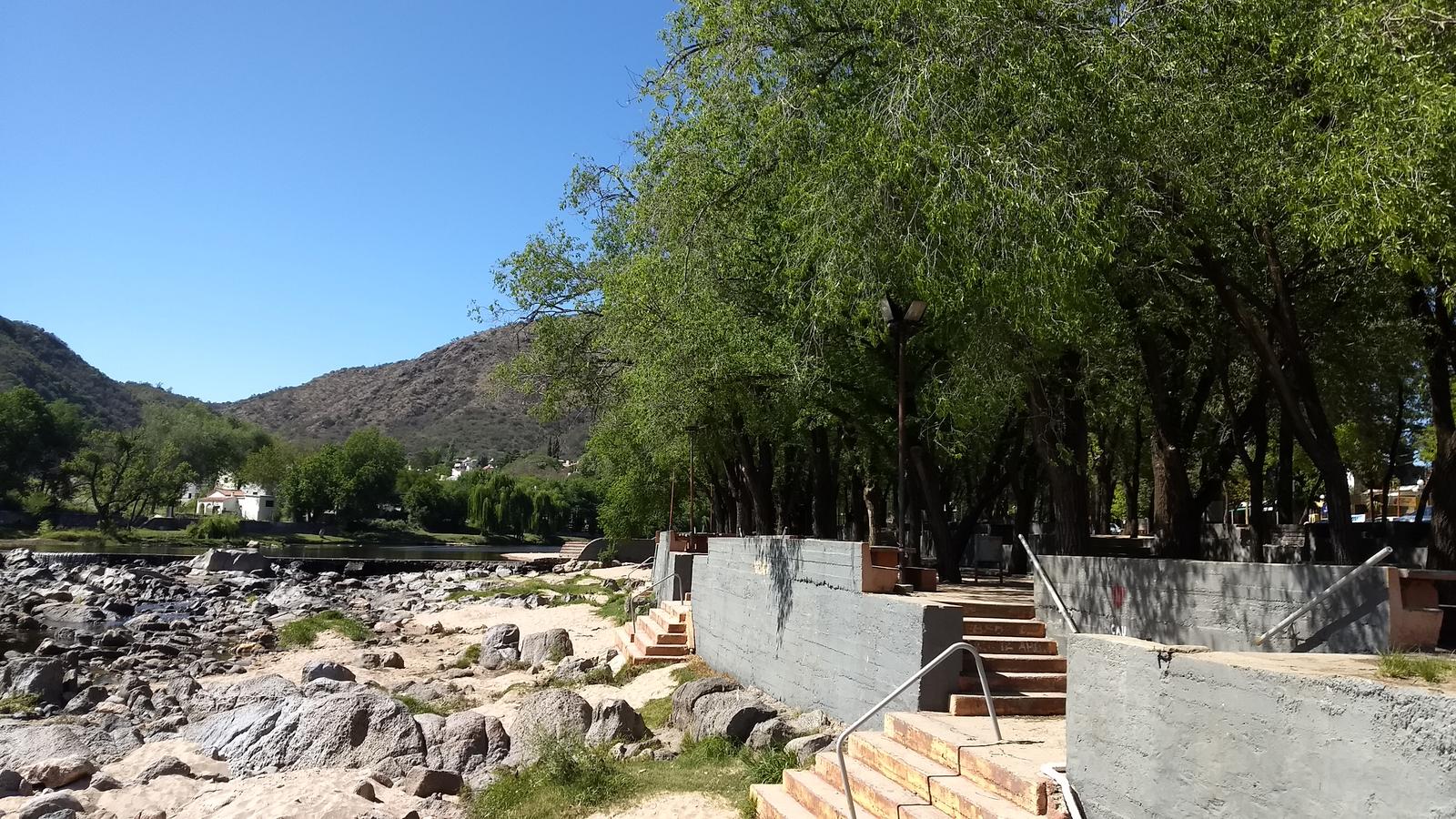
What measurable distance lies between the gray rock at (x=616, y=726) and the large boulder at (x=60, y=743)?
603 centimetres

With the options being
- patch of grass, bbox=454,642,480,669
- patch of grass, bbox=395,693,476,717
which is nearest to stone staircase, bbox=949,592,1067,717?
patch of grass, bbox=395,693,476,717

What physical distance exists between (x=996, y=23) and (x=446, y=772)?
33.3 ft

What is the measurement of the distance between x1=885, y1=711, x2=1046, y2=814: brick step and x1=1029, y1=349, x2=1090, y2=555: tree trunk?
640 centimetres

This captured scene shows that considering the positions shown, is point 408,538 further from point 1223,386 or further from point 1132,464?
point 1223,386

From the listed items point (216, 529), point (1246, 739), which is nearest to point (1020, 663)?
point (1246, 739)

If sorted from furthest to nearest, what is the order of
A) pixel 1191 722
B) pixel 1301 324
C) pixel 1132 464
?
pixel 1132 464
pixel 1301 324
pixel 1191 722

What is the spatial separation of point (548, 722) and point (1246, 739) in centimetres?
969

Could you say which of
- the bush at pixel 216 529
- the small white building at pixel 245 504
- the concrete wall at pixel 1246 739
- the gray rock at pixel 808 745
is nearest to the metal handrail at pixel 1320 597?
the concrete wall at pixel 1246 739

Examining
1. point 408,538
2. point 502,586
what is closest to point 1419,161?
point 502,586

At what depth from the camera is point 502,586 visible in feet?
150

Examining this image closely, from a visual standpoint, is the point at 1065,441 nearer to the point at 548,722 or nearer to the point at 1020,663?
the point at 1020,663

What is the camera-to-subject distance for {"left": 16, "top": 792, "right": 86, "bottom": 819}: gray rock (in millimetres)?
10078

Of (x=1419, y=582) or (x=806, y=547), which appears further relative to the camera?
(x=806, y=547)

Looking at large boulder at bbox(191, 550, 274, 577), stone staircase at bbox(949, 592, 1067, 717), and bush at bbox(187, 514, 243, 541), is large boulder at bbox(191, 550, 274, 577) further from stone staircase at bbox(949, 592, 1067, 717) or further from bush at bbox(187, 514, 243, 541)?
stone staircase at bbox(949, 592, 1067, 717)
